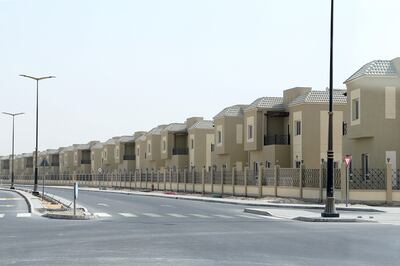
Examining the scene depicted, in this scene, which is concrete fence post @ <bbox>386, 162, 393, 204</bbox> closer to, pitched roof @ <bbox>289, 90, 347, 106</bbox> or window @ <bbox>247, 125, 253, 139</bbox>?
pitched roof @ <bbox>289, 90, 347, 106</bbox>

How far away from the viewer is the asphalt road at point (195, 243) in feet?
41.7

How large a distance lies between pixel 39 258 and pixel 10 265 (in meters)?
1.01

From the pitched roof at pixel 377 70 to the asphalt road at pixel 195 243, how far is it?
18.7 m

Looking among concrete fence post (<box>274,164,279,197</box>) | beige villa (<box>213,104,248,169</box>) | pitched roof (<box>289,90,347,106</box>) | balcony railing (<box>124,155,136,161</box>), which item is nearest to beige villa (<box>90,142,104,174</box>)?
balcony railing (<box>124,155,136,161</box>)

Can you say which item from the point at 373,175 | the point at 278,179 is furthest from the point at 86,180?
the point at 373,175

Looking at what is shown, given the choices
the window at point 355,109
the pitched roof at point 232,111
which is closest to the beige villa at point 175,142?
the pitched roof at point 232,111

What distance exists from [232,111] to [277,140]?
10.6 metres

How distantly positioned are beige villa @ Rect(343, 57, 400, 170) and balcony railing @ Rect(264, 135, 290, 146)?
1568 centimetres

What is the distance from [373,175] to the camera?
3609 centimetres

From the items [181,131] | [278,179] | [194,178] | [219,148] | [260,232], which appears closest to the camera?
[260,232]

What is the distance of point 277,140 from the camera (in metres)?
57.3

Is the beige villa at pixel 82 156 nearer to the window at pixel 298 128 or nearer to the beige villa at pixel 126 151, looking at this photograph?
the beige villa at pixel 126 151

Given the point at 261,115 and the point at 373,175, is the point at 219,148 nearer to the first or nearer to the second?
the point at 261,115

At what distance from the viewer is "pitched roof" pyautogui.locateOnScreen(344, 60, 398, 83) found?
3994cm
